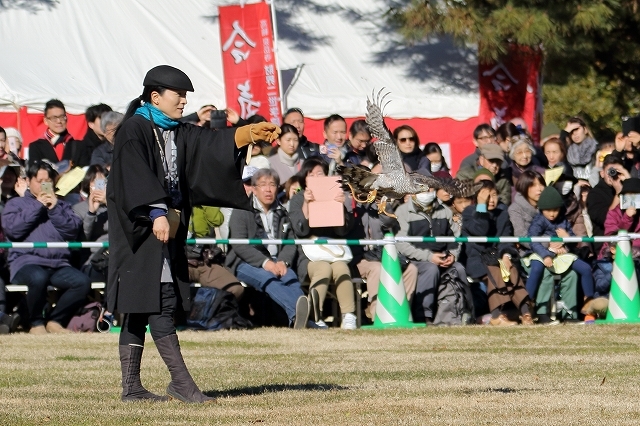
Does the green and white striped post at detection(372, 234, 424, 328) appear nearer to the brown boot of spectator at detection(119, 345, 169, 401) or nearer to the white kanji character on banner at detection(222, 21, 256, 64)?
the white kanji character on banner at detection(222, 21, 256, 64)

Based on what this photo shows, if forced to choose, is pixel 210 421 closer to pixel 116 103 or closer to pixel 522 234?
pixel 522 234

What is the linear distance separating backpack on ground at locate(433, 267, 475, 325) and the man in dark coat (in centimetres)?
564

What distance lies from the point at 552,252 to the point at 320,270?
101 inches

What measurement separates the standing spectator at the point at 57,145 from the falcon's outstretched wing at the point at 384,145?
571 centimetres

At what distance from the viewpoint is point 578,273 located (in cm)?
1314

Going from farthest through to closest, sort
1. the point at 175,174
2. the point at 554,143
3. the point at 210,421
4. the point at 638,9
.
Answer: the point at 638,9 < the point at 554,143 < the point at 175,174 < the point at 210,421

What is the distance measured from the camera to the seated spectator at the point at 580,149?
1520 centimetres

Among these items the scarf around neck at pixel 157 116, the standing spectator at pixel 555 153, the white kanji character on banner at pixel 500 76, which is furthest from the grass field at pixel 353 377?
the white kanji character on banner at pixel 500 76

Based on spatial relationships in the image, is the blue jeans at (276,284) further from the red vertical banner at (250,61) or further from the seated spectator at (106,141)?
the red vertical banner at (250,61)

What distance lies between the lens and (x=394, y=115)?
17.2 m

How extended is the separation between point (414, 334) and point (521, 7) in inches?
260

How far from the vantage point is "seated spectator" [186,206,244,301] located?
12.4 metres

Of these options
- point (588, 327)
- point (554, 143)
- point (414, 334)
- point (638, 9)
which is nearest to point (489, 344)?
point (414, 334)

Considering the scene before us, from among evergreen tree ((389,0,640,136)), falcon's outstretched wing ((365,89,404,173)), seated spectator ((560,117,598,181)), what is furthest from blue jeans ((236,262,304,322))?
evergreen tree ((389,0,640,136))
